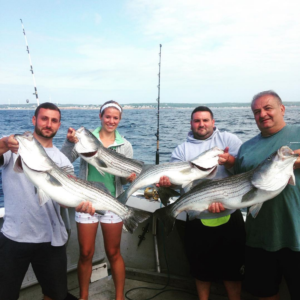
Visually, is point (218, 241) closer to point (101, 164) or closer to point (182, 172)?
point (182, 172)

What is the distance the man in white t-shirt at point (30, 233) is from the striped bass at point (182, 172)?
903mm

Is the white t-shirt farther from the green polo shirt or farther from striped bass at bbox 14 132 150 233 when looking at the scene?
the green polo shirt

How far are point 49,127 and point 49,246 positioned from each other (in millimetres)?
1361

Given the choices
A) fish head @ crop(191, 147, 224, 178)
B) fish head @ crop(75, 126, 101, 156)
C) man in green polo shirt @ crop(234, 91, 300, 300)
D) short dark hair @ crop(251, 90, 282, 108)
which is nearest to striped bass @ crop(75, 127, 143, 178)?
fish head @ crop(75, 126, 101, 156)

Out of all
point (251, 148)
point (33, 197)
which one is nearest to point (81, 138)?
point (33, 197)

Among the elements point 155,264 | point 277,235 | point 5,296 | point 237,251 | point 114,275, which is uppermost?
point 277,235

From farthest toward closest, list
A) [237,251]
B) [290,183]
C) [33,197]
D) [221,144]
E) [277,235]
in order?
[221,144]
[237,251]
[33,197]
[277,235]
[290,183]

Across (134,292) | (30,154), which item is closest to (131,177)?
(30,154)

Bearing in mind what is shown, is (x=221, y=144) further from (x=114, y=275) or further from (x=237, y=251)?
(x=114, y=275)

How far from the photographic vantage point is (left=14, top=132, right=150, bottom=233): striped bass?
9.11 ft

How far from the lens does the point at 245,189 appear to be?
2.96m

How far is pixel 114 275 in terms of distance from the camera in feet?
13.0

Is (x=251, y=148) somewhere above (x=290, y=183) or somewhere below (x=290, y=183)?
above

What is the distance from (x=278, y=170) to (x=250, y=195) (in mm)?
394
